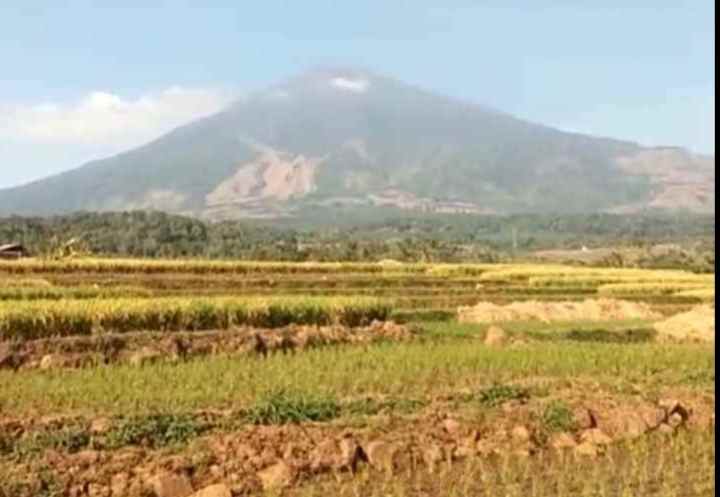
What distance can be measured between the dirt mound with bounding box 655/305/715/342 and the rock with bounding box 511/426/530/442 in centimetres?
1237

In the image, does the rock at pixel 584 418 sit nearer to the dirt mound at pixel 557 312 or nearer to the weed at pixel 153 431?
the weed at pixel 153 431

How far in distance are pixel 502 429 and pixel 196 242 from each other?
235ft

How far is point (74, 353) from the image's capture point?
1552 centimetres

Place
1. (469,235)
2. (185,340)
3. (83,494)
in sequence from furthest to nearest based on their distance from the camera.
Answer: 1. (469,235)
2. (185,340)
3. (83,494)

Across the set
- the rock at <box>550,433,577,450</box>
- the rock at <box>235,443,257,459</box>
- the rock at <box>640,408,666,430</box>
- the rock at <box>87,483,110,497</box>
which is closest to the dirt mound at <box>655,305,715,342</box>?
the rock at <box>640,408,666,430</box>

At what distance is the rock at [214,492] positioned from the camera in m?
7.86

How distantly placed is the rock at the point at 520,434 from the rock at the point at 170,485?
3450 millimetres

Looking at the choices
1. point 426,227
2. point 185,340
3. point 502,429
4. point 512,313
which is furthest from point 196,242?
point 426,227

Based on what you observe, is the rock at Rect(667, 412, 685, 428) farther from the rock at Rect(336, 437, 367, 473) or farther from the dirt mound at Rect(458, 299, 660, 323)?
the dirt mound at Rect(458, 299, 660, 323)

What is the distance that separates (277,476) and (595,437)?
3551 millimetres

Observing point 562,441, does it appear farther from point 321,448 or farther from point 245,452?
point 245,452

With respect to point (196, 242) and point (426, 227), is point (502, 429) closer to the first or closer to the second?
point (196, 242)

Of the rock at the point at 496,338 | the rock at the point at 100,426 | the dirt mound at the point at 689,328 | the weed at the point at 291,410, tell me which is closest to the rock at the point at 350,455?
the weed at the point at 291,410

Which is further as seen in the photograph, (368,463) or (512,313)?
(512,313)
